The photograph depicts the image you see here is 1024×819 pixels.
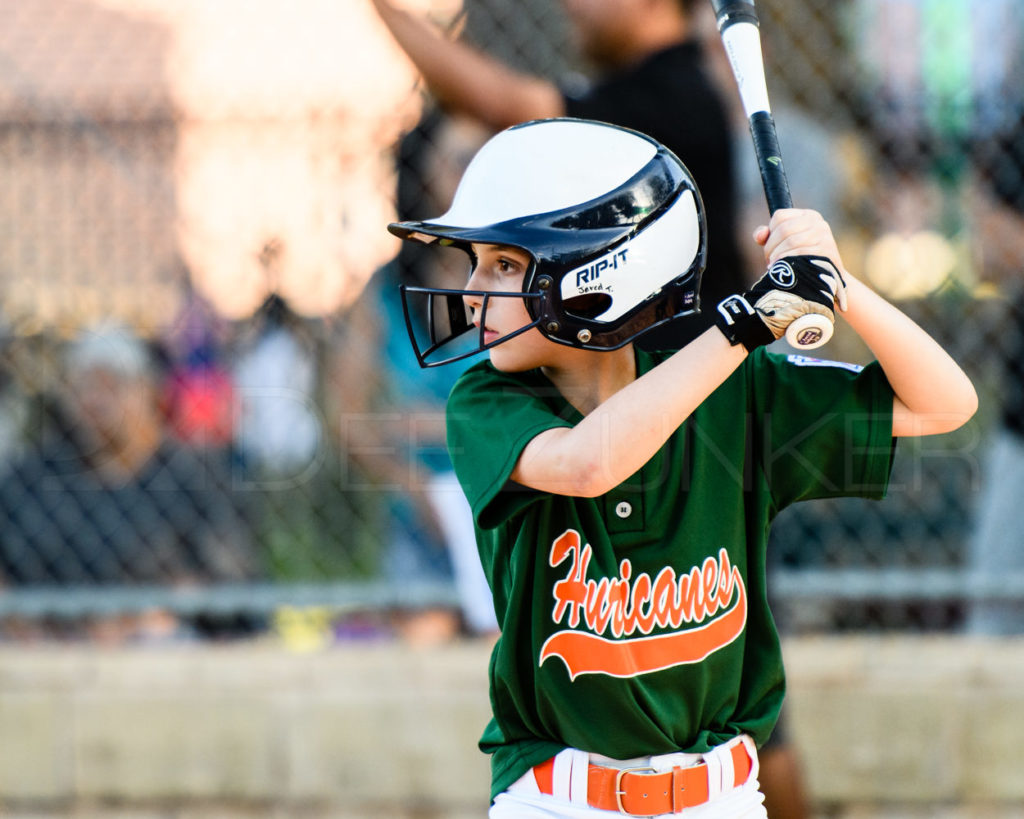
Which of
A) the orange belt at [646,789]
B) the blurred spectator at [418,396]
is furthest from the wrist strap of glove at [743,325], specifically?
the blurred spectator at [418,396]

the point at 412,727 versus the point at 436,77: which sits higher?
the point at 436,77

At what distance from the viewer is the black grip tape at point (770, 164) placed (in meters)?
1.71

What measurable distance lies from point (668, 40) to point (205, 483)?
2.04 m

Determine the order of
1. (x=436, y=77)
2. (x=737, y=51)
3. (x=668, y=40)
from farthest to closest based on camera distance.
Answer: (x=668, y=40), (x=436, y=77), (x=737, y=51)

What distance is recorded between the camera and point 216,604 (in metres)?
3.88

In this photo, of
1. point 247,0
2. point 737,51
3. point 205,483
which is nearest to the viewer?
point 737,51

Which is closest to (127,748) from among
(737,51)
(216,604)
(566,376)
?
(216,604)

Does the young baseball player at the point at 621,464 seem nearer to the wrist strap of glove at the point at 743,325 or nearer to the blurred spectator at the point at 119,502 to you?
the wrist strap of glove at the point at 743,325

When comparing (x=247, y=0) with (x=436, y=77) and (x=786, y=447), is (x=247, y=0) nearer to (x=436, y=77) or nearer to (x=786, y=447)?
(x=436, y=77)

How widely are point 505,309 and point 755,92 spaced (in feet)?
1.53

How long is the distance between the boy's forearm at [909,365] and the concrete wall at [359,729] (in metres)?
1.97

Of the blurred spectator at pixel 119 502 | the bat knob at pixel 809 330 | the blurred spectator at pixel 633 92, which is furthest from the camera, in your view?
the blurred spectator at pixel 119 502

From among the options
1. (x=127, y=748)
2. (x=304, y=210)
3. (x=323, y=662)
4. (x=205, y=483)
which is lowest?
(x=127, y=748)

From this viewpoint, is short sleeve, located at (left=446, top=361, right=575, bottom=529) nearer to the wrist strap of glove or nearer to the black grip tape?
the wrist strap of glove
